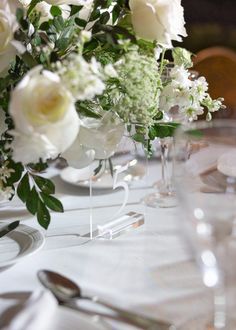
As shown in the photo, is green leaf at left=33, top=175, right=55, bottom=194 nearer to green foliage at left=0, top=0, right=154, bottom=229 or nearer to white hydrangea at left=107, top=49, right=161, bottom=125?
green foliage at left=0, top=0, right=154, bottom=229

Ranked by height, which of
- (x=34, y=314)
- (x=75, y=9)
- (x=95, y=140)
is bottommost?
(x=34, y=314)

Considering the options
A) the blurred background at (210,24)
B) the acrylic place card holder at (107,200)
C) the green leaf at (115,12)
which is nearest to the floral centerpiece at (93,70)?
the green leaf at (115,12)

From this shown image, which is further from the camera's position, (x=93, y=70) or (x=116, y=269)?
A: (x=116, y=269)

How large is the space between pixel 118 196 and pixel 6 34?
532 millimetres

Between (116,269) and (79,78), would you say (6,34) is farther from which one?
(116,269)

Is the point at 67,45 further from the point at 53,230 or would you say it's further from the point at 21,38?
the point at 53,230

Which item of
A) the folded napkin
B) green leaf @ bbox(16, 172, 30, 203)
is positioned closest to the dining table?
the folded napkin

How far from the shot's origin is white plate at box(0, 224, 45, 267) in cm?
93

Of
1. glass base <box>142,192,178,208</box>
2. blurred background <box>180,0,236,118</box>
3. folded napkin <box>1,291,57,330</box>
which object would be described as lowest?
folded napkin <box>1,291,57,330</box>

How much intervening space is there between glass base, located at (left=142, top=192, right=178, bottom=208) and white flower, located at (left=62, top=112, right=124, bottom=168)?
0.86ft

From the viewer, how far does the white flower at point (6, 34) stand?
78 cm

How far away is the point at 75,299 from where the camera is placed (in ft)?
Answer: 2.48

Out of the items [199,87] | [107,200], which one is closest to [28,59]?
[199,87]

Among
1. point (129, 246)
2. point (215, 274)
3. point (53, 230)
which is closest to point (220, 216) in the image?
point (215, 274)
